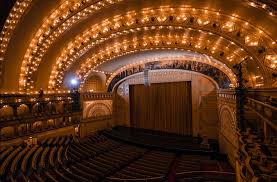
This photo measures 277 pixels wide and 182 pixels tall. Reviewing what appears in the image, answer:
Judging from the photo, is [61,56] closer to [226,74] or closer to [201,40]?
[201,40]

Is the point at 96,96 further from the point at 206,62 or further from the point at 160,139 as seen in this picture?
the point at 206,62

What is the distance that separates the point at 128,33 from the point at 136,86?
7506 mm

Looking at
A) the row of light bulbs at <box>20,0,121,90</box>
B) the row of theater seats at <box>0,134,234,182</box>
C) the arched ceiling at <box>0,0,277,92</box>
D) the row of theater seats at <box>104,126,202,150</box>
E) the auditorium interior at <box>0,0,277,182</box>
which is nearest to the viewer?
the row of theater seats at <box>0,134,234,182</box>

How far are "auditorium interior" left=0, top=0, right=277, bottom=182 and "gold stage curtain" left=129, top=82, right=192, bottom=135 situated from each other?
10 centimetres

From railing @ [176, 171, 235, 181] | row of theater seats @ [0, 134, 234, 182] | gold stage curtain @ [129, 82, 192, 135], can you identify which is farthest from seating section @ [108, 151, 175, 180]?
gold stage curtain @ [129, 82, 192, 135]

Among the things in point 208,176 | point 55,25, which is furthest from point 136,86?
point 208,176

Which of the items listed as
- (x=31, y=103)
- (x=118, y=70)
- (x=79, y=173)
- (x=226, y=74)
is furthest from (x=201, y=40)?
(x=31, y=103)

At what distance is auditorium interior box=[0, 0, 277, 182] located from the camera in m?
9.12

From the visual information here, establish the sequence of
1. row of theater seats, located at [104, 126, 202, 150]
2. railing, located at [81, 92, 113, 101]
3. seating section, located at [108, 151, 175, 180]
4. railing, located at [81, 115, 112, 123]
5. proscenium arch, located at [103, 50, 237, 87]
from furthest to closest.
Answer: railing, located at [81, 92, 113, 101], railing, located at [81, 115, 112, 123], proscenium arch, located at [103, 50, 237, 87], row of theater seats, located at [104, 126, 202, 150], seating section, located at [108, 151, 175, 180]

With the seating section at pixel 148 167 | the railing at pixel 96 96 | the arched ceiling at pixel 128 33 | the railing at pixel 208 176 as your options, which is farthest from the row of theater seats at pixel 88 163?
the arched ceiling at pixel 128 33

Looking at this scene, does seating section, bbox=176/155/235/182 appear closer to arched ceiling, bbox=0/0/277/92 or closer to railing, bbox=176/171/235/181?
railing, bbox=176/171/235/181

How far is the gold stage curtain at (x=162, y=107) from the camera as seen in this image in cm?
1831

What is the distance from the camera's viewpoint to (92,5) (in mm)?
11102

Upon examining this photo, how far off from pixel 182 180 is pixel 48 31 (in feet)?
38.7
